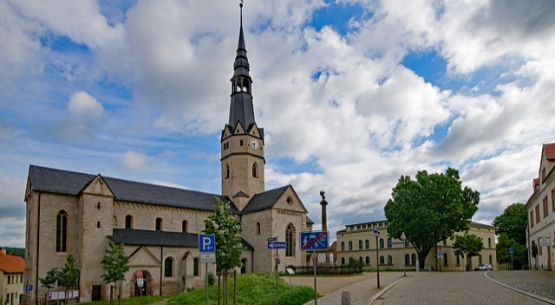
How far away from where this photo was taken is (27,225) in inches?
1699

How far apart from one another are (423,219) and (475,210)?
7488mm

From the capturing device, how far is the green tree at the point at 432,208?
52.1m

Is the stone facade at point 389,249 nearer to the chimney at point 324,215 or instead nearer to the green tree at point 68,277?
the chimney at point 324,215

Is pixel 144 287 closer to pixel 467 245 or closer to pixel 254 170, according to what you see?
pixel 254 170

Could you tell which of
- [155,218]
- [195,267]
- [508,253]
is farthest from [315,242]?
[508,253]

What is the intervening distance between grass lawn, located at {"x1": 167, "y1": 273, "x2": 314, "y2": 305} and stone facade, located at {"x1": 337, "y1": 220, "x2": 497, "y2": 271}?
45.5 metres

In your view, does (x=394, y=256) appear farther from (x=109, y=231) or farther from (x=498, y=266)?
(x=109, y=231)

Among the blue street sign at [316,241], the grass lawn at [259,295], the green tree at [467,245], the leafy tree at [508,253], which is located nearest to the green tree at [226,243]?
the grass lawn at [259,295]

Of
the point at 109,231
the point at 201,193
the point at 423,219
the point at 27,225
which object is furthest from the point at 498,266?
the point at 27,225

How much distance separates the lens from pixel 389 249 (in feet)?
247

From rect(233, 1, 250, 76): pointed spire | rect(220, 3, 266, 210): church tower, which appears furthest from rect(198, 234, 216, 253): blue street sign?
rect(233, 1, 250, 76): pointed spire

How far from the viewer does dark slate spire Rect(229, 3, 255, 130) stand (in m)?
61.1

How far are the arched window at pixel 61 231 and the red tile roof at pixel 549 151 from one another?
1650 inches

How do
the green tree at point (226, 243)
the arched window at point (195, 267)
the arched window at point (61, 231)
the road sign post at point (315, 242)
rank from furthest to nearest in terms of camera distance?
the arched window at point (195, 267), the arched window at point (61, 231), the green tree at point (226, 243), the road sign post at point (315, 242)
